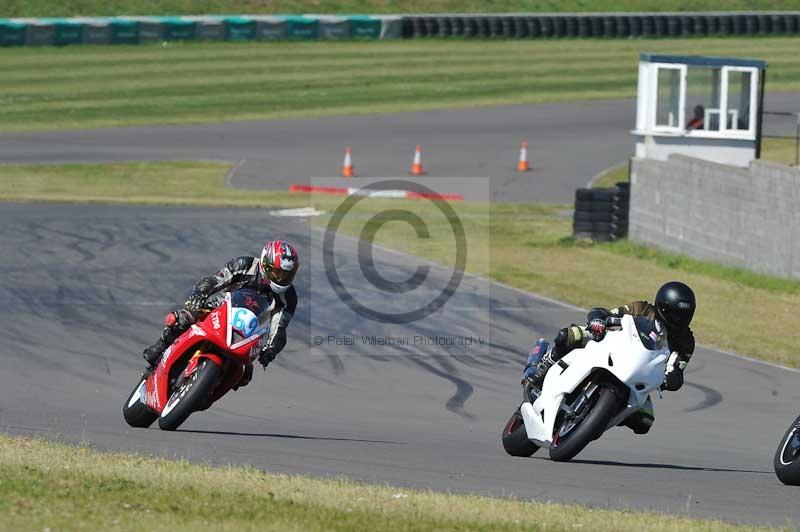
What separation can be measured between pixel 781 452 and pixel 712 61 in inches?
752

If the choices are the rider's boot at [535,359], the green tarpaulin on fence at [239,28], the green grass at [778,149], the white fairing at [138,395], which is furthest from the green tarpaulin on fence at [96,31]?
the rider's boot at [535,359]

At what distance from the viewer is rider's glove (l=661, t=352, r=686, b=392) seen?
10.3 m

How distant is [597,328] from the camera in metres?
10.2

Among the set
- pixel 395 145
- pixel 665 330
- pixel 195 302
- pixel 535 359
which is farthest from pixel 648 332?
pixel 395 145

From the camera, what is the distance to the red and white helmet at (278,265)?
36.6 feet

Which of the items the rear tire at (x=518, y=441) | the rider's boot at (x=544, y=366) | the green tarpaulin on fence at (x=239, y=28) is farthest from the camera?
the green tarpaulin on fence at (x=239, y=28)

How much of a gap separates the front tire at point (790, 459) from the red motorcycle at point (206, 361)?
4121 mm

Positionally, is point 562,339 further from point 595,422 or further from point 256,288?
point 256,288

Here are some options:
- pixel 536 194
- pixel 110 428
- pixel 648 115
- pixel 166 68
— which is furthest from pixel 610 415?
pixel 166 68

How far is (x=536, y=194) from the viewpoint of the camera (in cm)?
3316

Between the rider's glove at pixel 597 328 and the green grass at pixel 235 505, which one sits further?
the rider's glove at pixel 597 328

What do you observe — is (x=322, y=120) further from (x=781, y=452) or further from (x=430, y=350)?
(x=781, y=452)

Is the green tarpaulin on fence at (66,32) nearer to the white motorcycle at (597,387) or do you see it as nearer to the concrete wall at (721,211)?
the concrete wall at (721,211)

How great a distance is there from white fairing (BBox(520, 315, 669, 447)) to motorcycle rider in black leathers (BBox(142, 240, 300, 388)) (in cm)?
213
